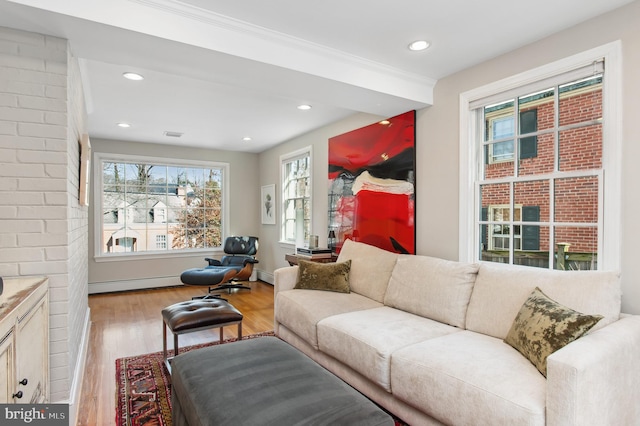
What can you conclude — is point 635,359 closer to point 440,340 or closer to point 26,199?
point 440,340

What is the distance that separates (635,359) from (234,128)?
4.59 metres

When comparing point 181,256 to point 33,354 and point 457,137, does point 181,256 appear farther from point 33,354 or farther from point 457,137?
point 457,137

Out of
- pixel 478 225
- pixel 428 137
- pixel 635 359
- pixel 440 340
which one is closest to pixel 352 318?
pixel 440 340

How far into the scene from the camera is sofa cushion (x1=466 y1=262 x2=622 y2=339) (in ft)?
6.16

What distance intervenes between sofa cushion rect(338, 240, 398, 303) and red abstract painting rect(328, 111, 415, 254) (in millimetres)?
295

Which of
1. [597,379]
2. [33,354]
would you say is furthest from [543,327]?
[33,354]

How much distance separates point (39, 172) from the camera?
202 cm

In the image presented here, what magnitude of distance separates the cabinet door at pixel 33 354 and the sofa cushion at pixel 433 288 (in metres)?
2.30

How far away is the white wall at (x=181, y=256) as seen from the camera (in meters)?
5.52

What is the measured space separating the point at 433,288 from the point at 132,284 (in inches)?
198

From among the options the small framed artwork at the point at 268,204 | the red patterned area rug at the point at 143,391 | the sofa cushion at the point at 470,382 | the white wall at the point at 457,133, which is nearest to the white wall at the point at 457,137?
the white wall at the point at 457,133

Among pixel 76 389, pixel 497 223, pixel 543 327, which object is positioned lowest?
pixel 76 389

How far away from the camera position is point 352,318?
2.55 meters

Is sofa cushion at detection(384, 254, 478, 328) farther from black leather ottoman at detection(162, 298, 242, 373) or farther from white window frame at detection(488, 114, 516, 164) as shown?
black leather ottoman at detection(162, 298, 242, 373)
